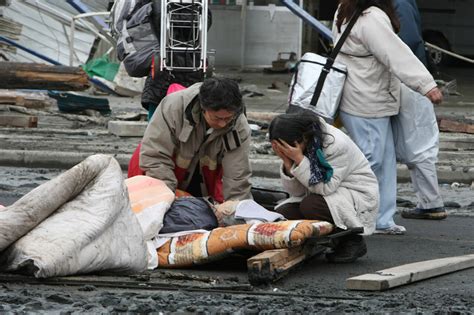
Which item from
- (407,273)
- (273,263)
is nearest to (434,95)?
(407,273)

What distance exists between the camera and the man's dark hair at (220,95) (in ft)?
21.7

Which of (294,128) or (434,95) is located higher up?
(434,95)

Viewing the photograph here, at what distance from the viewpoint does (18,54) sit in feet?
67.5

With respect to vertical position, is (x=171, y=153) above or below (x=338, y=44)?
below

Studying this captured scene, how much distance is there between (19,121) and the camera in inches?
547

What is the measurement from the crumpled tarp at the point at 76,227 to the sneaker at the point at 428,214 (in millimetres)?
3072

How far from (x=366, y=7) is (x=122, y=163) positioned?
3643mm

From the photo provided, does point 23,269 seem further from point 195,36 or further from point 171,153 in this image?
point 195,36

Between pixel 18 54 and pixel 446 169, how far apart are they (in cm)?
1146

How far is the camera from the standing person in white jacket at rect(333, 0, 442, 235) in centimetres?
765

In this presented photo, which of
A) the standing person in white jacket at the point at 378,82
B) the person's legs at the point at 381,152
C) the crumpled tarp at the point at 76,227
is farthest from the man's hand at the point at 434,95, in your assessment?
A: the crumpled tarp at the point at 76,227

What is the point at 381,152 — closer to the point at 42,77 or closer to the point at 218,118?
the point at 218,118

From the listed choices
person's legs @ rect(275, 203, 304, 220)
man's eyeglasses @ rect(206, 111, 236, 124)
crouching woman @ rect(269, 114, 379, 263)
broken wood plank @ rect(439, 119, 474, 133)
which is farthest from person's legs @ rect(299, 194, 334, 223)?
broken wood plank @ rect(439, 119, 474, 133)

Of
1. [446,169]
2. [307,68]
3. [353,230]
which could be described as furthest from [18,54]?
[353,230]
